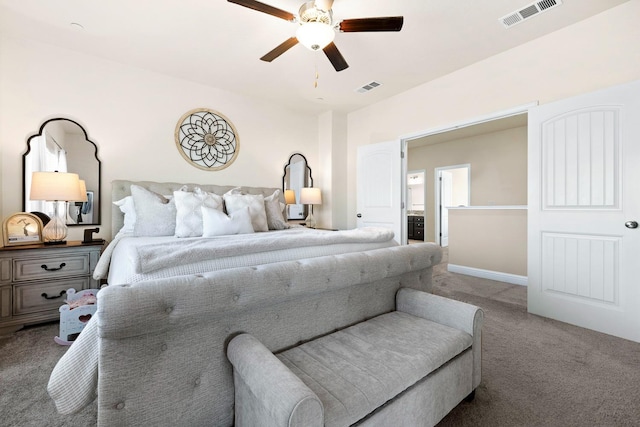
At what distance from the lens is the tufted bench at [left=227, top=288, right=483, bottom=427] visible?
885mm

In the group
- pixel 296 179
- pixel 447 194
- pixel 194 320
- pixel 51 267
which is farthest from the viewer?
pixel 447 194

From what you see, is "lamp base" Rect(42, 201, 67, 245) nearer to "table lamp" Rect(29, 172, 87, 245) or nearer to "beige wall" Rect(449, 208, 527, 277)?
"table lamp" Rect(29, 172, 87, 245)

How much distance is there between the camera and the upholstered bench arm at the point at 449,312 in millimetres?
1513

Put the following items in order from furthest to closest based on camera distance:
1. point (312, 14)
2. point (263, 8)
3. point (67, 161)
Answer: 1. point (67, 161)
2. point (312, 14)
3. point (263, 8)

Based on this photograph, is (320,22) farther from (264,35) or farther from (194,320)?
(194,320)

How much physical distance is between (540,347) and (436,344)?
145 cm

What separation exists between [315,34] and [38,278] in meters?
3.06

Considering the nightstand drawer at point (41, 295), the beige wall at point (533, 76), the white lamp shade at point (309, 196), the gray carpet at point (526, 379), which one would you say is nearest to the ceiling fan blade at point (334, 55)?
the beige wall at point (533, 76)

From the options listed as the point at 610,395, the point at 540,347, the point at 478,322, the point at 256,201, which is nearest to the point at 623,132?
A: the point at 540,347

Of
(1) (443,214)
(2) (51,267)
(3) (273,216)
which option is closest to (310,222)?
(3) (273,216)

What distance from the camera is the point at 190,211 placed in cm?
270

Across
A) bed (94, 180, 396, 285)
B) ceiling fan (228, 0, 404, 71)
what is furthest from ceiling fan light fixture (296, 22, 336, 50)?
bed (94, 180, 396, 285)

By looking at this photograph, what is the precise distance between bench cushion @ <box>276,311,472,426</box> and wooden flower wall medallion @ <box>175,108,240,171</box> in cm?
314

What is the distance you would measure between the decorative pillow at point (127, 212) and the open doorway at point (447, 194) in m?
6.23
